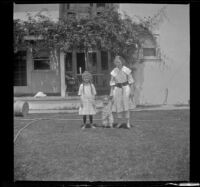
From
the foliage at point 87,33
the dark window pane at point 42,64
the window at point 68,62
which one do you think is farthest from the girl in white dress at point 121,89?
the dark window pane at point 42,64

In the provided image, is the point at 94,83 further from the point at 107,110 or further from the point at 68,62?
the point at 68,62

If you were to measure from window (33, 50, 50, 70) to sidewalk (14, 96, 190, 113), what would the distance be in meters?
0.54

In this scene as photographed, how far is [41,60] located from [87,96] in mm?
1046

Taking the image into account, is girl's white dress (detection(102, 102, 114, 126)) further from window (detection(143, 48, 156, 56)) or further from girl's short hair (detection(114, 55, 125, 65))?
window (detection(143, 48, 156, 56))

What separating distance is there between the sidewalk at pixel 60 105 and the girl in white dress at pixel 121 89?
0.17m

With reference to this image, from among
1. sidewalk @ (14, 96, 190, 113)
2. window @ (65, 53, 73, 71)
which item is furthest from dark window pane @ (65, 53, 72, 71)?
sidewalk @ (14, 96, 190, 113)

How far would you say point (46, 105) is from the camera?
197 inches

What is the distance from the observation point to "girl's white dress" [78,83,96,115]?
4.77 meters

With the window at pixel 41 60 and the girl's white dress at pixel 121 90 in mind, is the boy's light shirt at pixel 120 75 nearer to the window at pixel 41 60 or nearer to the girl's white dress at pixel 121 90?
the girl's white dress at pixel 121 90

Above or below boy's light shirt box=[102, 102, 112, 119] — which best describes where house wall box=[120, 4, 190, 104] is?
above

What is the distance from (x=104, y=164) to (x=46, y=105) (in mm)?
1352

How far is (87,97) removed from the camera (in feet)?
15.8
